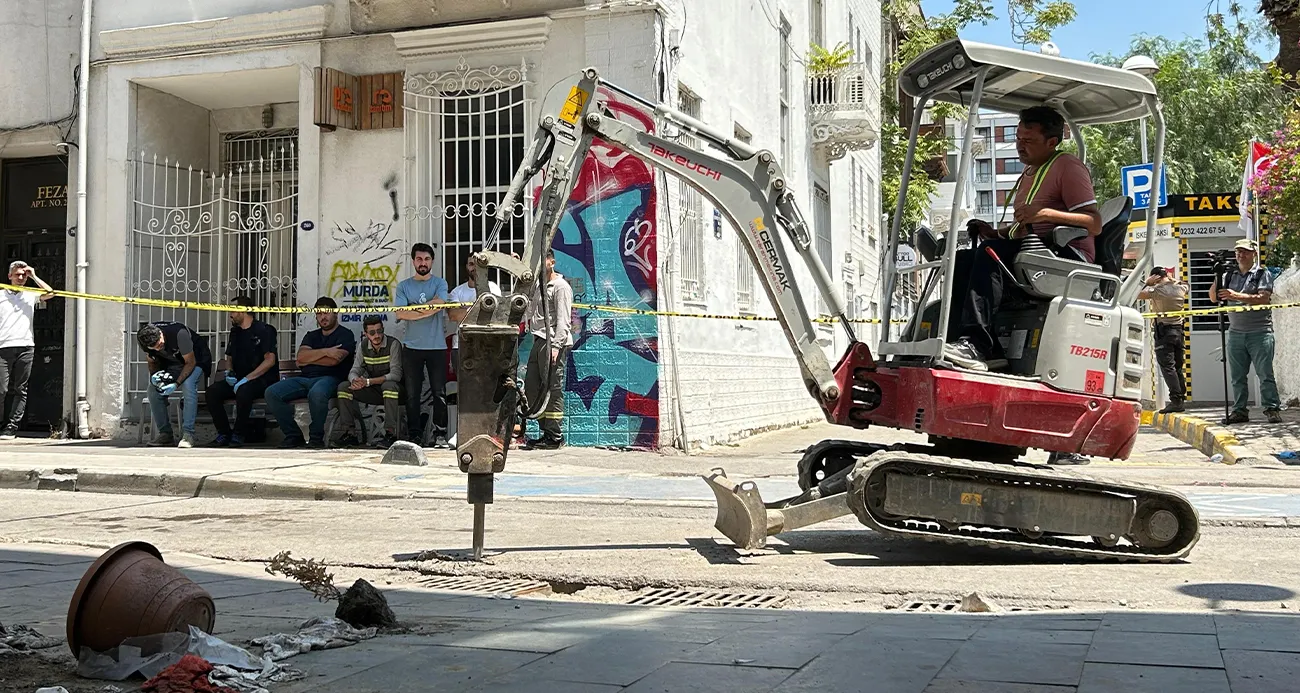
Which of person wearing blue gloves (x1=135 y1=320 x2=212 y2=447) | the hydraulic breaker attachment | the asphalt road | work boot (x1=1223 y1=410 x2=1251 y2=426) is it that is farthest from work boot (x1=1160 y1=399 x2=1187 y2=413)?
person wearing blue gloves (x1=135 y1=320 x2=212 y2=447)

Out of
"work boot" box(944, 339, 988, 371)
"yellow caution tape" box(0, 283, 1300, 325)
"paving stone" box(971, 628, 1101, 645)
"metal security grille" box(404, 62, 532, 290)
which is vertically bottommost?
"paving stone" box(971, 628, 1101, 645)

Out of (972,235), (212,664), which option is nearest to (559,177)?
(972,235)

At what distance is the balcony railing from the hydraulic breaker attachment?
1439cm

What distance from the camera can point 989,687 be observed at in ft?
11.4

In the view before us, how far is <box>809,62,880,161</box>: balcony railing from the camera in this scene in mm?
20125

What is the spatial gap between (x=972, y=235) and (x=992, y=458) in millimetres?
1274

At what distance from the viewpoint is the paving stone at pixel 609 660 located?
3.60 meters

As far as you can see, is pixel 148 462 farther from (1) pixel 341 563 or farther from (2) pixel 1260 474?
(2) pixel 1260 474

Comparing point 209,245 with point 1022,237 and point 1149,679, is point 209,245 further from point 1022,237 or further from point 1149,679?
point 1149,679

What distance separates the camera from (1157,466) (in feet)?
36.4

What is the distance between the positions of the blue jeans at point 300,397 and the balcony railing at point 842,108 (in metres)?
10.6

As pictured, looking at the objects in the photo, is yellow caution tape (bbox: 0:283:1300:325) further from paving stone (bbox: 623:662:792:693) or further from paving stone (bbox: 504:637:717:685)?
paving stone (bbox: 623:662:792:693)

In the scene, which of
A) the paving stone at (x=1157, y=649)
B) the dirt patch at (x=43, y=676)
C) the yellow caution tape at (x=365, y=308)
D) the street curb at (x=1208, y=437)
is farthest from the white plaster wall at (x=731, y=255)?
the dirt patch at (x=43, y=676)

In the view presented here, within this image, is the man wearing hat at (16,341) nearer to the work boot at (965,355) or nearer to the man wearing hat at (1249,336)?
the work boot at (965,355)
